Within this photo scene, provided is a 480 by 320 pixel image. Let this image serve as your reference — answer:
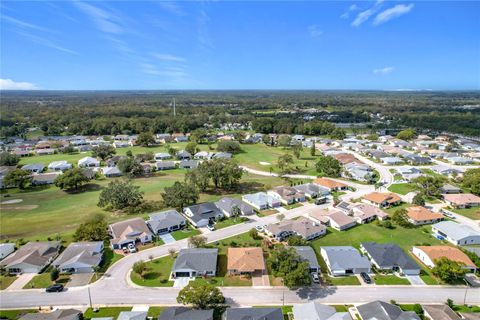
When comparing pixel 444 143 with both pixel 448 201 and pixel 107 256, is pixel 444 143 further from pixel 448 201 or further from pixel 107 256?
pixel 107 256

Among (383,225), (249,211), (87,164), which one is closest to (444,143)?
(383,225)

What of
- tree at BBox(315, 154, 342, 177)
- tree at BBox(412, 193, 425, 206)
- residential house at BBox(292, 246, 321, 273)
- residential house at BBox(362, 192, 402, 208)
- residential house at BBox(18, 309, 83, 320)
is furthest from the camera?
tree at BBox(315, 154, 342, 177)

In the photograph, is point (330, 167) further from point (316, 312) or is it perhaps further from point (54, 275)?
point (54, 275)

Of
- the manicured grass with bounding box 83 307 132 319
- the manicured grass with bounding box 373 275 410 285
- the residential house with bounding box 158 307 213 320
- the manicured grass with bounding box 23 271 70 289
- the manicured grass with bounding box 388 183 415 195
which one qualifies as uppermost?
the residential house with bounding box 158 307 213 320

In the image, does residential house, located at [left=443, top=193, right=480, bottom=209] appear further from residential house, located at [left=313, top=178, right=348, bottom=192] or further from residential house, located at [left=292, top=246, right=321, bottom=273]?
residential house, located at [left=292, top=246, right=321, bottom=273]

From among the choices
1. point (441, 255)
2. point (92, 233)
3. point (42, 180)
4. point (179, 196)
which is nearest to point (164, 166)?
point (42, 180)

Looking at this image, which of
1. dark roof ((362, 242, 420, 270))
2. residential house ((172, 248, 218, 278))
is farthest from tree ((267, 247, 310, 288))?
dark roof ((362, 242, 420, 270))
